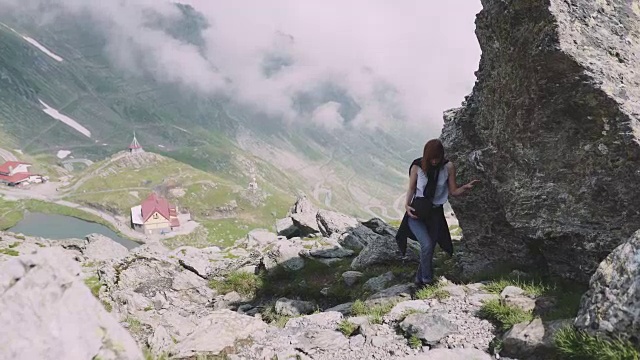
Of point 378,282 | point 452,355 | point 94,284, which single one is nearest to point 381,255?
point 378,282

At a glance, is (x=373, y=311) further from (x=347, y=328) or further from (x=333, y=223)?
(x=333, y=223)

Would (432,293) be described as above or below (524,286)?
below

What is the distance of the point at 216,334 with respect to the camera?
1319 cm

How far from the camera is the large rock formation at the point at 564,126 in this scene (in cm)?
1181

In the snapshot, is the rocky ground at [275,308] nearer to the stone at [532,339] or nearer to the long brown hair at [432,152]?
the stone at [532,339]

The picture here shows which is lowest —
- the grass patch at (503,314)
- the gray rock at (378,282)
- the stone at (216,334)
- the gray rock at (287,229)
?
the gray rock at (287,229)

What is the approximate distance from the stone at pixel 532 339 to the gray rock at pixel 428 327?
166 cm

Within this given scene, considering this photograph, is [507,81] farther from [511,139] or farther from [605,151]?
[605,151]

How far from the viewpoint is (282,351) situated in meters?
12.4

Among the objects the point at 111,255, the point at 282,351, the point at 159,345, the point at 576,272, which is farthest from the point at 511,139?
the point at 111,255

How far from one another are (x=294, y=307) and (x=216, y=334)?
20.2ft

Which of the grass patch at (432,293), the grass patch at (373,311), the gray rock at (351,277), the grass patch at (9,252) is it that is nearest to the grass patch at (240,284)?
the gray rock at (351,277)

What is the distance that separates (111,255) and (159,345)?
33242mm

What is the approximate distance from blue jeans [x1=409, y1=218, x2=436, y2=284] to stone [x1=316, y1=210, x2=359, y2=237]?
2092 centimetres
